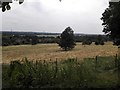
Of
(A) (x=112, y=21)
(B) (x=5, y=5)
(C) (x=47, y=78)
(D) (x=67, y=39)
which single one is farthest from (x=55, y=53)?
(B) (x=5, y=5)

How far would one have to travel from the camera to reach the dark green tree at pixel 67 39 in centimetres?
8040

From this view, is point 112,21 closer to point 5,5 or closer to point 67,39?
point 5,5

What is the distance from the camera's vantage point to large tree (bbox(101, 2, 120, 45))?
2219 cm

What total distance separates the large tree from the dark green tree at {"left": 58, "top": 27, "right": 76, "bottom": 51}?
55.2m

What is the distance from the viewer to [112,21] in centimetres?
2264

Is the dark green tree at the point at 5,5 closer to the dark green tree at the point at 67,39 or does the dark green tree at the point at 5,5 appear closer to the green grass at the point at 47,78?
the green grass at the point at 47,78

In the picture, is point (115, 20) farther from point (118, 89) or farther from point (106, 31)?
point (118, 89)

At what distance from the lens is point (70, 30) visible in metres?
81.1

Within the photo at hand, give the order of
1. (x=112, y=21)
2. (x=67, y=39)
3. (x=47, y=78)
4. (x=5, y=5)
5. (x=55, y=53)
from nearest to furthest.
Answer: (x=5, y=5)
(x=47, y=78)
(x=112, y=21)
(x=55, y=53)
(x=67, y=39)

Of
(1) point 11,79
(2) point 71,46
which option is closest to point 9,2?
(1) point 11,79

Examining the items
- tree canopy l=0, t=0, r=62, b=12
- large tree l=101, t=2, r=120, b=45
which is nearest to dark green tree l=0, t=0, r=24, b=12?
tree canopy l=0, t=0, r=62, b=12

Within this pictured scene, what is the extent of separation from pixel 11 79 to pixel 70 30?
65.4 metres

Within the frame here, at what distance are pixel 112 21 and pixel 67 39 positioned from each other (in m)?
60.8

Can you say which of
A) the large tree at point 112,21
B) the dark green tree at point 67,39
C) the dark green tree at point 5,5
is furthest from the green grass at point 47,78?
the dark green tree at point 67,39
